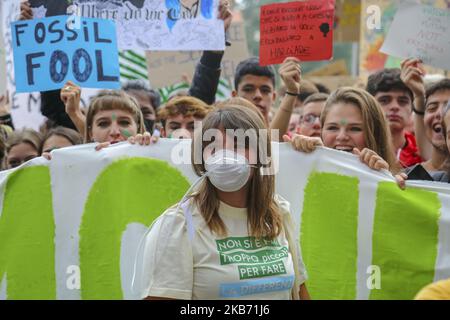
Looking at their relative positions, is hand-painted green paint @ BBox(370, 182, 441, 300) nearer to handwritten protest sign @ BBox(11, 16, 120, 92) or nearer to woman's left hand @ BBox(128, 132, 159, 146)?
woman's left hand @ BBox(128, 132, 159, 146)

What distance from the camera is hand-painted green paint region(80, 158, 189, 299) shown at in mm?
4129

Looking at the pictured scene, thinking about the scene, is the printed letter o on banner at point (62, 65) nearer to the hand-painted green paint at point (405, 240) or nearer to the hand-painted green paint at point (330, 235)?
the hand-painted green paint at point (330, 235)

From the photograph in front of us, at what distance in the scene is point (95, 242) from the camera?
13.6 feet

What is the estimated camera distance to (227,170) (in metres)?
2.91

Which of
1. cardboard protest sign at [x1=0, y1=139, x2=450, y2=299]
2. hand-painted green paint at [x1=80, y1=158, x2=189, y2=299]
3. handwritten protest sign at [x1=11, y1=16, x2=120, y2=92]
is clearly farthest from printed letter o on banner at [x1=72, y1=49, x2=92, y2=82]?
hand-painted green paint at [x1=80, y1=158, x2=189, y2=299]

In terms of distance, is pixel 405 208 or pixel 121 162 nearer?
pixel 405 208

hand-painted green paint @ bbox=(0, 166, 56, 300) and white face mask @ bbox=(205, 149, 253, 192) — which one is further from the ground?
white face mask @ bbox=(205, 149, 253, 192)

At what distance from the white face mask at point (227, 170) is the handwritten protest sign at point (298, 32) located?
2.03 m

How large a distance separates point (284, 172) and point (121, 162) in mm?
785

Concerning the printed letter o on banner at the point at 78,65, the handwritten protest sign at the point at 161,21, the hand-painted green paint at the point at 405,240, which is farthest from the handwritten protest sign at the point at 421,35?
the printed letter o on banner at the point at 78,65

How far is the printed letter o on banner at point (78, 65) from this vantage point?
4.87 metres

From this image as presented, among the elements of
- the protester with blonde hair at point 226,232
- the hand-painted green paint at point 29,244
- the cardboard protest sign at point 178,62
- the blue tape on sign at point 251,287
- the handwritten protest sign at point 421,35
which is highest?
the handwritten protest sign at point 421,35
